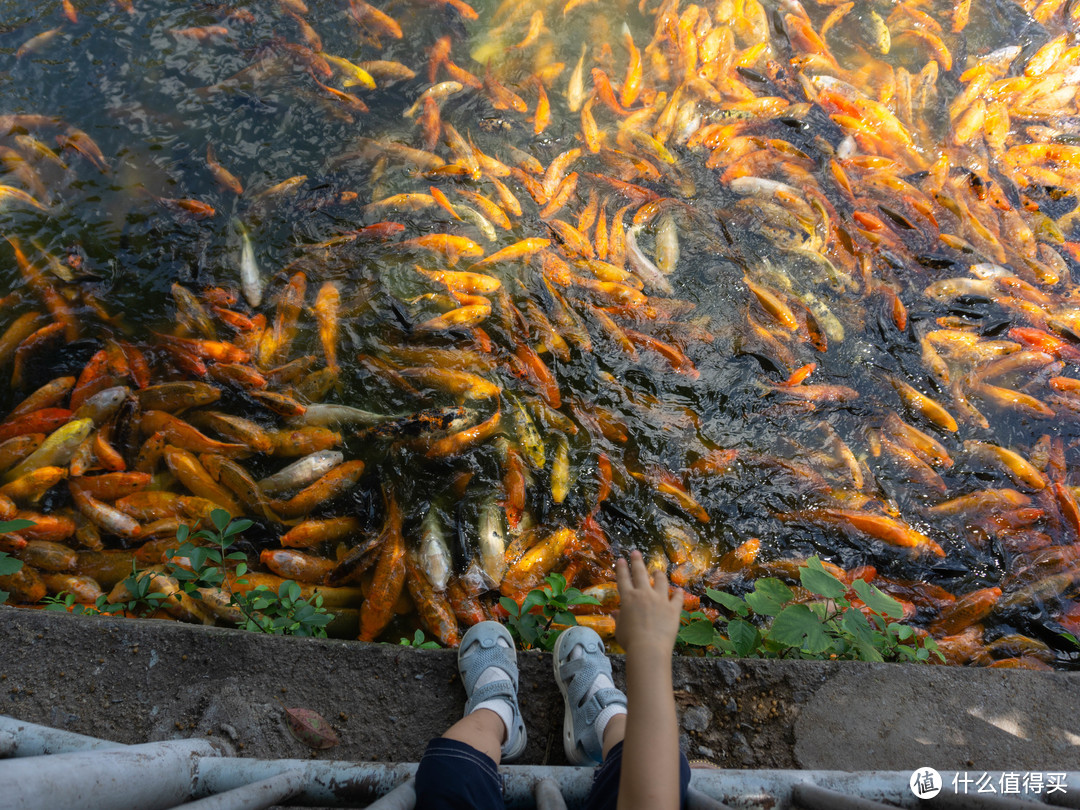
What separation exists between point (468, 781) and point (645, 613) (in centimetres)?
67

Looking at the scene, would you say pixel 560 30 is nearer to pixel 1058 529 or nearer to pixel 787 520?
pixel 787 520

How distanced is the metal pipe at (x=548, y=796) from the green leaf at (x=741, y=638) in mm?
952

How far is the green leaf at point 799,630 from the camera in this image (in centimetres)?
203

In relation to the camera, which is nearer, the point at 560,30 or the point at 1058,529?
the point at 1058,529

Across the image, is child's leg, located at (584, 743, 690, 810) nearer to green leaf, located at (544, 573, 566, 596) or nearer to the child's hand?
the child's hand

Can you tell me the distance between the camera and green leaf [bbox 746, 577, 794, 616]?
2.18m

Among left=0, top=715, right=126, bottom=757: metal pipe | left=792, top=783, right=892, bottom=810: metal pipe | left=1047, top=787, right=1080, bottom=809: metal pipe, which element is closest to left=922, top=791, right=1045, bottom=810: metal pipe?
left=792, top=783, right=892, bottom=810: metal pipe

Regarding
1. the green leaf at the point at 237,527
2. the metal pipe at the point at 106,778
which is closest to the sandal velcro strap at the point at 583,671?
the metal pipe at the point at 106,778

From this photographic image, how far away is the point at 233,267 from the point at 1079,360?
5248mm

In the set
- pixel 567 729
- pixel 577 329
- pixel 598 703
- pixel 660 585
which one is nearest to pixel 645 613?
pixel 660 585

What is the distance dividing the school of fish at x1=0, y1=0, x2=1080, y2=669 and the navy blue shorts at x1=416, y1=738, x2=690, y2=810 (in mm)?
988

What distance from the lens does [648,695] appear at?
1396 mm

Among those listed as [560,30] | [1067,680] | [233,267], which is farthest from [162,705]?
[560,30]

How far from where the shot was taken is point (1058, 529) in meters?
3.18
